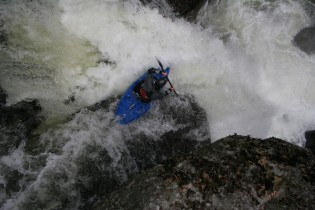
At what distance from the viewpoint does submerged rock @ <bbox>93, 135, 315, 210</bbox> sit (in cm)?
367

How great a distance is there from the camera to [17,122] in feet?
18.1

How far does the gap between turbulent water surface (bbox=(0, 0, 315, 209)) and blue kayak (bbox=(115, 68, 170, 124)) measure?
0.68 ft

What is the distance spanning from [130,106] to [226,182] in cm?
304

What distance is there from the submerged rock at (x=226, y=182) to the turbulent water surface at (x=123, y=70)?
1748mm

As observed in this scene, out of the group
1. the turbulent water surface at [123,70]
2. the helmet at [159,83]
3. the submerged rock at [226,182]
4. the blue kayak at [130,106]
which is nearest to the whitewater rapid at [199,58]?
the turbulent water surface at [123,70]

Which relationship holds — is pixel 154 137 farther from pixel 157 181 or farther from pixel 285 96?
pixel 285 96

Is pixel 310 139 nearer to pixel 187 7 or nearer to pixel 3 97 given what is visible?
pixel 187 7

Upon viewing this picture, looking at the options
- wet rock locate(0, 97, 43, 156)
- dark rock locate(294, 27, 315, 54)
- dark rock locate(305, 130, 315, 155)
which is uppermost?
dark rock locate(294, 27, 315, 54)

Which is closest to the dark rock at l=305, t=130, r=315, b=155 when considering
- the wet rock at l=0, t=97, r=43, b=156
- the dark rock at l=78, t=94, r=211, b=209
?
the dark rock at l=78, t=94, r=211, b=209

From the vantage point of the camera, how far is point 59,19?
6.71 meters

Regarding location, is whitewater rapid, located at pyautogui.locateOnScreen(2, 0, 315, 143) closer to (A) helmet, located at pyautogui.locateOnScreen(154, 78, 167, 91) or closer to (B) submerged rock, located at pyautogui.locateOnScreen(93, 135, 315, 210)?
(A) helmet, located at pyautogui.locateOnScreen(154, 78, 167, 91)

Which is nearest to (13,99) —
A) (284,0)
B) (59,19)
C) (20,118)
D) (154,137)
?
(20,118)

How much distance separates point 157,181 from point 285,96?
566 cm

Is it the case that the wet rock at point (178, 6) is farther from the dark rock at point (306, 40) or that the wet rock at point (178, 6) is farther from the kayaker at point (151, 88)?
the dark rock at point (306, 40)
